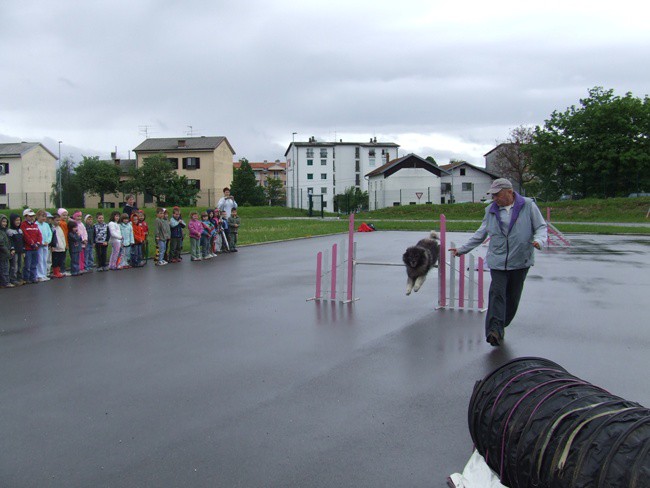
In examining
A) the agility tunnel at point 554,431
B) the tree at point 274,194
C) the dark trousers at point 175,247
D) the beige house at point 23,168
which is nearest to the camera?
the agility tunnel at point 554,431

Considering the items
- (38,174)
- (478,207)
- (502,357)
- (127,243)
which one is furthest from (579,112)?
(38,174)

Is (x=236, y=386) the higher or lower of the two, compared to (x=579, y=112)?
lower

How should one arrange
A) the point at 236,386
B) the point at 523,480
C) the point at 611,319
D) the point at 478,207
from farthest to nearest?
1. the point at 478,207
2. the point at 611,319
3. the point at 236,386
4. the point at 523,480

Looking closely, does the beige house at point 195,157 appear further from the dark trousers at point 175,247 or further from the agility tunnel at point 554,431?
the agility tunnel at point 554,431

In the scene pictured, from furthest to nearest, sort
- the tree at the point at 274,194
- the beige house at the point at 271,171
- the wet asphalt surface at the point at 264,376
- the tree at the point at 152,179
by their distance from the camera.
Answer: the beige house at the point at 271,171 → the tree at the point at 274,194 → the tree at the point at 152,179 → the wet asphalt surface at the point at 264,376

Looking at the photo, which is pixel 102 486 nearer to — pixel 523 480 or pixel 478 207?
pixel 523 480

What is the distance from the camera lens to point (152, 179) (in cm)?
6425

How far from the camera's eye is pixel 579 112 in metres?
54.1

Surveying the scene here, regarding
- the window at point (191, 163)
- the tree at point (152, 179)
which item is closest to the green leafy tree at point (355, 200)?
the window at point (191, 163)

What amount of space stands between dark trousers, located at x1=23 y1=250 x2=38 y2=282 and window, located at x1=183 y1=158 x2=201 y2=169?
68160 mm

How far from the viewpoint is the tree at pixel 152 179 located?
211 ft

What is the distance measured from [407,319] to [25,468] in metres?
5.63

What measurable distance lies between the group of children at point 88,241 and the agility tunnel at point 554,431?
37.6ft

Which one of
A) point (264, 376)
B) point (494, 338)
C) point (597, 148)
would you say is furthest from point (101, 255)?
point (597, 148)
